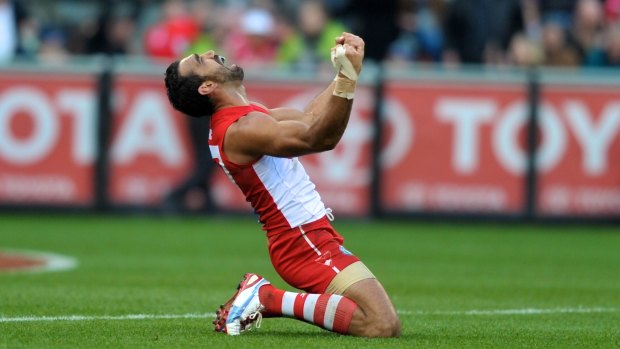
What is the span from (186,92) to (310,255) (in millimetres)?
1229

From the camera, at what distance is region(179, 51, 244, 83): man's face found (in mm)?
8305

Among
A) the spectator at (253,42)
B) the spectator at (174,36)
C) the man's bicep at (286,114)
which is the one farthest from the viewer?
the spectator at (174,36)

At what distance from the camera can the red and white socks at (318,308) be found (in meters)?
8.05

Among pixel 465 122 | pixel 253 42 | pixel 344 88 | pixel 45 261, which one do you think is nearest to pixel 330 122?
Answer: pixel 344 88

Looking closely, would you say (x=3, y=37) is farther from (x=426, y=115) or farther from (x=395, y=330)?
(x=395, y=330)

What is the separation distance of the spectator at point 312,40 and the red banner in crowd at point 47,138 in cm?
292

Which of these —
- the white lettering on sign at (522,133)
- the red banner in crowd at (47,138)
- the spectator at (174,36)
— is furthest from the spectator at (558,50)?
the red banner in crowd at (47,138)

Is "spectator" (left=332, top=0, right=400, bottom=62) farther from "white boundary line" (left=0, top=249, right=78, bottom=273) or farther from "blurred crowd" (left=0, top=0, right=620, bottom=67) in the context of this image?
"white boundary line" (left=0, top=249, right=78, bottom=273)

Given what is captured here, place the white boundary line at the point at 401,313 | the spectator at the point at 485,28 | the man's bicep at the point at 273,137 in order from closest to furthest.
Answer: the man's bicep at the point at 273,137 → the white boundary line at the point at 401,313 → the spectator at the point at 485,28

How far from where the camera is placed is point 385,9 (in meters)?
20.8

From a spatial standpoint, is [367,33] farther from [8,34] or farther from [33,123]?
[8,34]

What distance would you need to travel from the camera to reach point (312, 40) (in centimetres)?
2059

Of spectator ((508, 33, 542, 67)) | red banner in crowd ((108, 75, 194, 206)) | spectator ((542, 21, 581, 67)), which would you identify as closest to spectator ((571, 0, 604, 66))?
spectator ((542, 21, 581, 67))

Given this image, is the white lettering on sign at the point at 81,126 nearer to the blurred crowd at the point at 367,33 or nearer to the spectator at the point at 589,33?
the blurred crowd at the point at 367,33
